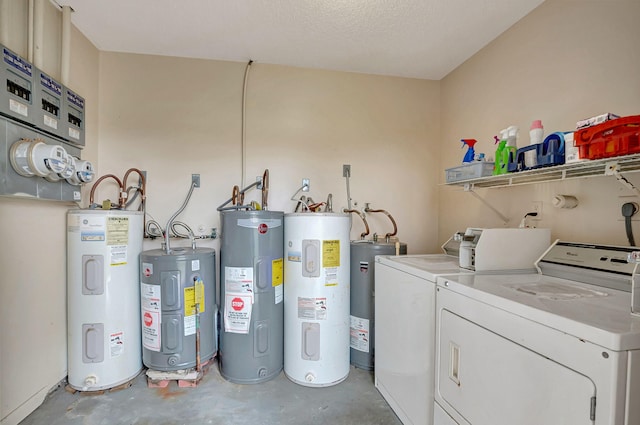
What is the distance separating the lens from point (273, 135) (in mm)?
2303

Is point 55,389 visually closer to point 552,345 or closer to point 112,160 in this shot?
point 112,160

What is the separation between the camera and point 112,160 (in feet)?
7.01

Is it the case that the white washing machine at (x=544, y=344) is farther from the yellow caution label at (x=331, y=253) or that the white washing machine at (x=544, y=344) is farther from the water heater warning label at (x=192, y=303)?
the water heater warning label at (x=192, y=303)

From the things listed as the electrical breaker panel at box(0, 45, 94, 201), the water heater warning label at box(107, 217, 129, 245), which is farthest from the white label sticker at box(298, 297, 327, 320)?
the electrical breaker panel at box(0, 45, 94, 201)

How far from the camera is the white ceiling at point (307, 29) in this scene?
1.64 meters

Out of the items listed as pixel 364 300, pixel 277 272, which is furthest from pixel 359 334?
pixel 277 272

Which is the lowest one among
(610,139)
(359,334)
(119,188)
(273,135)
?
(359,334)

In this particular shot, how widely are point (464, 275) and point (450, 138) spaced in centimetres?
157

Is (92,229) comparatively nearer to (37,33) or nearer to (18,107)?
(18,107)

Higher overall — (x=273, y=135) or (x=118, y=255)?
(x=273, y=135)

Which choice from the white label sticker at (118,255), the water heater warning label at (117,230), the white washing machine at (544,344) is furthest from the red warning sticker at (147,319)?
the white washing machine at (544,344)

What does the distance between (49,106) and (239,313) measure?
1643mm

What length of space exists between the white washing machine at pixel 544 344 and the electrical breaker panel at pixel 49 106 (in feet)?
7.35

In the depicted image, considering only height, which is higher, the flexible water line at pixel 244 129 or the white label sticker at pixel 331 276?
the flexible water line at pixel 244 129
